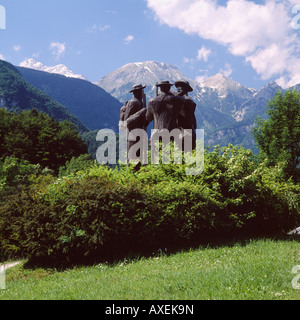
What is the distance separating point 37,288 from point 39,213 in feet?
8.02

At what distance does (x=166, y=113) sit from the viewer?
12516 millimetres

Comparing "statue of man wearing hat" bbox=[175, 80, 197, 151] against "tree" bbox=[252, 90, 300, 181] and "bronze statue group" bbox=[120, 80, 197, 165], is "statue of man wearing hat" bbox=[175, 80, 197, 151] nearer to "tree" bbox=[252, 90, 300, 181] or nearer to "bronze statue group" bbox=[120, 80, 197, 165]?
"bronze statue group" bbox=[120, 80, 197, 165]

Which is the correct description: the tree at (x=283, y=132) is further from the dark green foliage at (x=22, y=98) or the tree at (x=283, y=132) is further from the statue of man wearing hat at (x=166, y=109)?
the dark green foliage at (x=22, y=98)

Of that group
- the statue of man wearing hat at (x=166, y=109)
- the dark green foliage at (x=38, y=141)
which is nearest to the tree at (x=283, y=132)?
the statue of man wearing hat at (x=166, y=109)

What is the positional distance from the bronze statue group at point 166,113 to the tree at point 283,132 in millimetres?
17655

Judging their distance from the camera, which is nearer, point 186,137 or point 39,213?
A: point 39,213

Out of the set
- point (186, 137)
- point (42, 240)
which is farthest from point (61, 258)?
point (186, 137)

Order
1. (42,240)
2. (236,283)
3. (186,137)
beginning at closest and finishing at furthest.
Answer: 1. (236,283)
2. (42,240)
3. (186,137)

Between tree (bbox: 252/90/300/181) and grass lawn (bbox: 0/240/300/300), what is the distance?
21924mm

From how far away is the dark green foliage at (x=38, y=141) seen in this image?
37.1 meters

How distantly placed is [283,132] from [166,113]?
65.1 ft

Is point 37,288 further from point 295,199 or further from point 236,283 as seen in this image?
point 295,199

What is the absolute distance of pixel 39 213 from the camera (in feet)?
27.6

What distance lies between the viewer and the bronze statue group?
12492 millimetres
